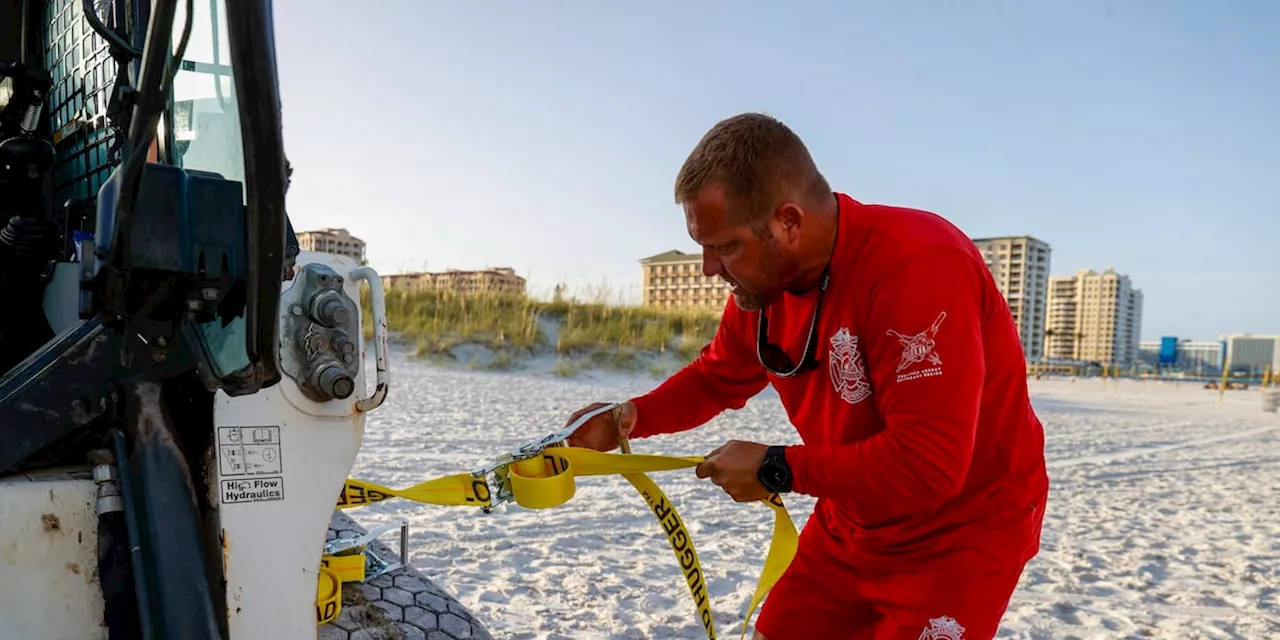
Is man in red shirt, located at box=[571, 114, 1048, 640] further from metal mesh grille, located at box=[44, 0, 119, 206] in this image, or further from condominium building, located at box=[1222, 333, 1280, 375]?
condominium building, located at box=[1222, 333, 1280, 375]

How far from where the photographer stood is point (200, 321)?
1116 mm

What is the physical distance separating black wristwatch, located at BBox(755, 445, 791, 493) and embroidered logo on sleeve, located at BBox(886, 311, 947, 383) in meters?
0.34

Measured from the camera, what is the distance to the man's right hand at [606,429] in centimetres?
268

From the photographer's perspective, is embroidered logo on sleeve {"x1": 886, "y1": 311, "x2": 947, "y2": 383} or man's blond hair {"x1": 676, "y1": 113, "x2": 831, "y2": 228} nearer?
embroidered logo on sleeve {"x1": 886, "y1": 311, "x2": 947, "y2": 383}

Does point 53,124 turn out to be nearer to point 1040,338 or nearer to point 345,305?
point 345,305

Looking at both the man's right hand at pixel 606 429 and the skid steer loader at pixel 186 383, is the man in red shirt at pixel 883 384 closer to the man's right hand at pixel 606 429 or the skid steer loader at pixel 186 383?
the man's right hand at pixel 606 429

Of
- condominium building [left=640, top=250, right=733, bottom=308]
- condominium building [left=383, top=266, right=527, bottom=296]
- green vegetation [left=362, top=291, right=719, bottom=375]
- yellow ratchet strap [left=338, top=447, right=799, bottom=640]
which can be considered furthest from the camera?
condominium building [left=640, top=250, right=733, bottom=308]

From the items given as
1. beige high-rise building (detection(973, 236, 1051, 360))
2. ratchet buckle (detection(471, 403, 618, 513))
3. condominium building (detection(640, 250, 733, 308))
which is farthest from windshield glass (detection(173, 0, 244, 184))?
beige high-rise building (detection(973, 236, 1051, 360))

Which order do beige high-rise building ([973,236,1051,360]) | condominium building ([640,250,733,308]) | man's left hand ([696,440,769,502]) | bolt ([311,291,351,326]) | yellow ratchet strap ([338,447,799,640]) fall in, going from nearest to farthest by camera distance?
bolt ([311,291,351,326])
man's left hand ([696,440,769,502])
yellow ratchet strap ([338,447,799,640])
condominium building ([640,250,733,308])
beige high-rise building ([973,236,1051,360])

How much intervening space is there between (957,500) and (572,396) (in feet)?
37.1

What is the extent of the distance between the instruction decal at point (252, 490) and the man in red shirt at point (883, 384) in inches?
40.7

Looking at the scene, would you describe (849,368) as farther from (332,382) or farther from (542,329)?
(542,329)

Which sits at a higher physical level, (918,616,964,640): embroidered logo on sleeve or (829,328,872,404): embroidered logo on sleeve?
(829,328,872,404): embroidered logo on sleeve

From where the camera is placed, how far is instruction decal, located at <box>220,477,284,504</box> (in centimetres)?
146
